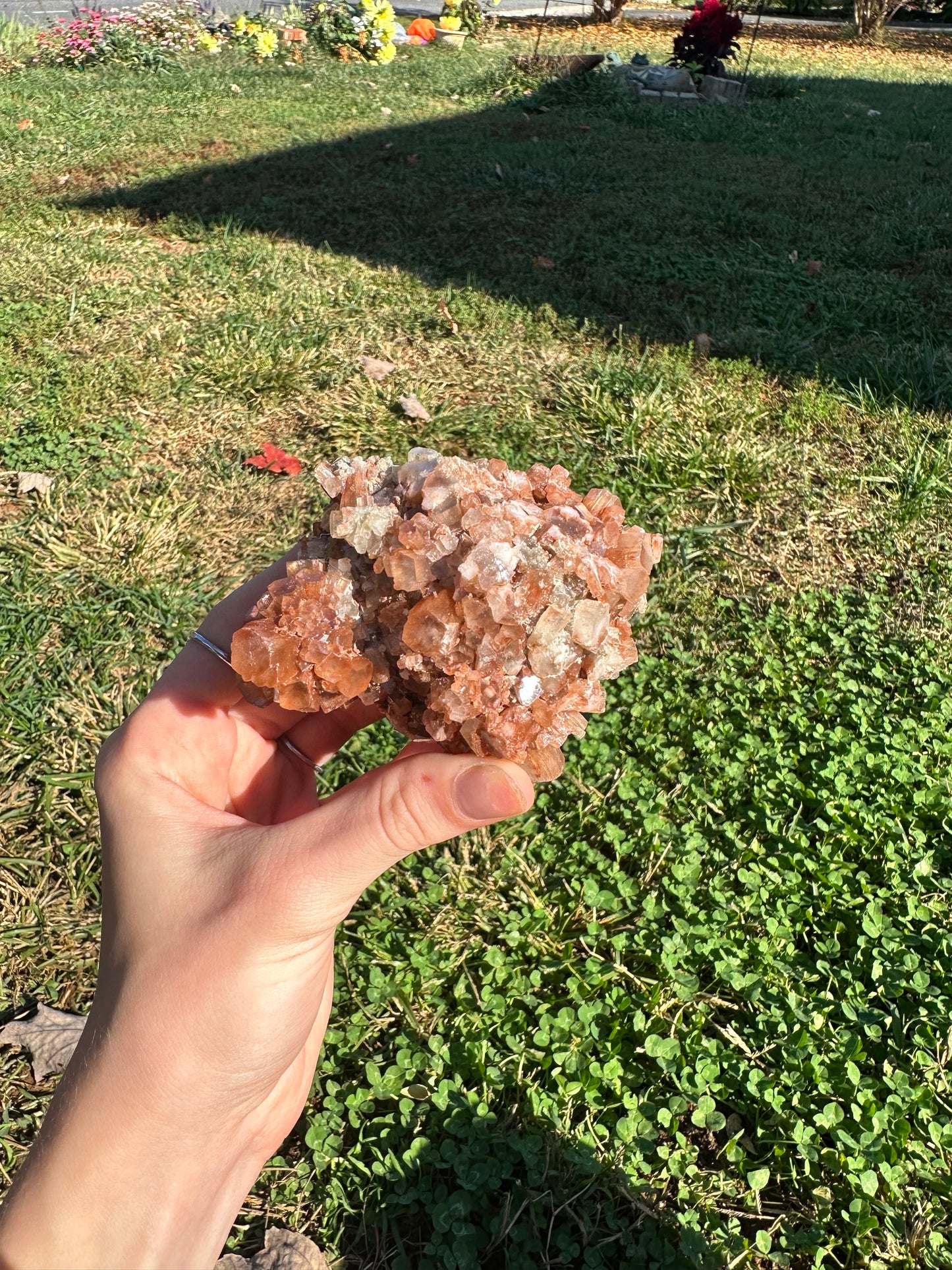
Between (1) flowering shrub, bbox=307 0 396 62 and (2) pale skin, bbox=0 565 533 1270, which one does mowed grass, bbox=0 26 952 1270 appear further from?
(1) flowering shrub, bbox=307 0 396 62

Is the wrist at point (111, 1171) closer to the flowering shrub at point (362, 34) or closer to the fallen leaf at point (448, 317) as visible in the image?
the fallen leaf at point (448, 317)

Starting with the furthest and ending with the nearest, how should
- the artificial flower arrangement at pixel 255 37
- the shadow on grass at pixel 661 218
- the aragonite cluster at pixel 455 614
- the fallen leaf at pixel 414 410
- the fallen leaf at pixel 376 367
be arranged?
the artificial flower arrangement at pixel 255 37 < the shadow on grass at pixel 661 218 < the fallen leaf at pixel 376 367 < the fallen leaf at pixel 414 410 < the aragonite cluster at pixel 455 614

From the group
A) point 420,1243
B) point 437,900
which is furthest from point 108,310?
point 420,1243

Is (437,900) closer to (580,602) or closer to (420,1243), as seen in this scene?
(420,1243)

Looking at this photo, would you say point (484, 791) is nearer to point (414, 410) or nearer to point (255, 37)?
point (414, 410)

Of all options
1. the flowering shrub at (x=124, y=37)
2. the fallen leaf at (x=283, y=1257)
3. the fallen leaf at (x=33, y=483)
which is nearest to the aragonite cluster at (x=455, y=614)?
the fallen leaf at (x=283, y=1257)

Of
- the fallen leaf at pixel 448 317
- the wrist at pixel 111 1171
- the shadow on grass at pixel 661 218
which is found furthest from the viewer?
the shadow on grass at pixel 661 218
